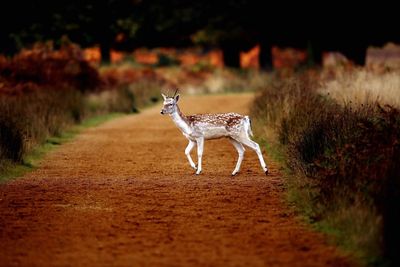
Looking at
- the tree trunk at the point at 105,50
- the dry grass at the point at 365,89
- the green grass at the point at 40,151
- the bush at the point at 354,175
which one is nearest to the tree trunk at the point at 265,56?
the tree trunk at the point at 105,50

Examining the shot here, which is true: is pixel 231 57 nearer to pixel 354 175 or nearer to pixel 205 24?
pixel 205 24

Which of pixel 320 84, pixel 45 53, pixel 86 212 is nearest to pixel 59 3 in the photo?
pixel 45 53

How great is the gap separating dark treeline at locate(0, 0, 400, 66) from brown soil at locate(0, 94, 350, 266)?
1000 inches

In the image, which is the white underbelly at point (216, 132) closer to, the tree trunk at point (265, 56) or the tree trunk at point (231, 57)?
the tree trunk at point (265, 56)

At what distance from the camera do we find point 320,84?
24.0m

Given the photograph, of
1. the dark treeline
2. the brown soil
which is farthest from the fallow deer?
the dark treeline

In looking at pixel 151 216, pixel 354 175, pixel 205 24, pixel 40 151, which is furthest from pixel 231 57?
pixel 354 175

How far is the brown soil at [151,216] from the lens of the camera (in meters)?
8.91

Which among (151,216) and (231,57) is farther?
(231,57)

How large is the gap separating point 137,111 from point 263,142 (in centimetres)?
1355

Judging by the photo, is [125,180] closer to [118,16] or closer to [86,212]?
[86,212]

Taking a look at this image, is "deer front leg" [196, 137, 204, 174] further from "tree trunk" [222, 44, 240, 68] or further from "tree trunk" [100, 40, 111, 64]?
"tree trunk" [100, 40, 111, 64]

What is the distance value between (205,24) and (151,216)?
40.6 meters

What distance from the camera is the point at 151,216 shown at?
438 inches
